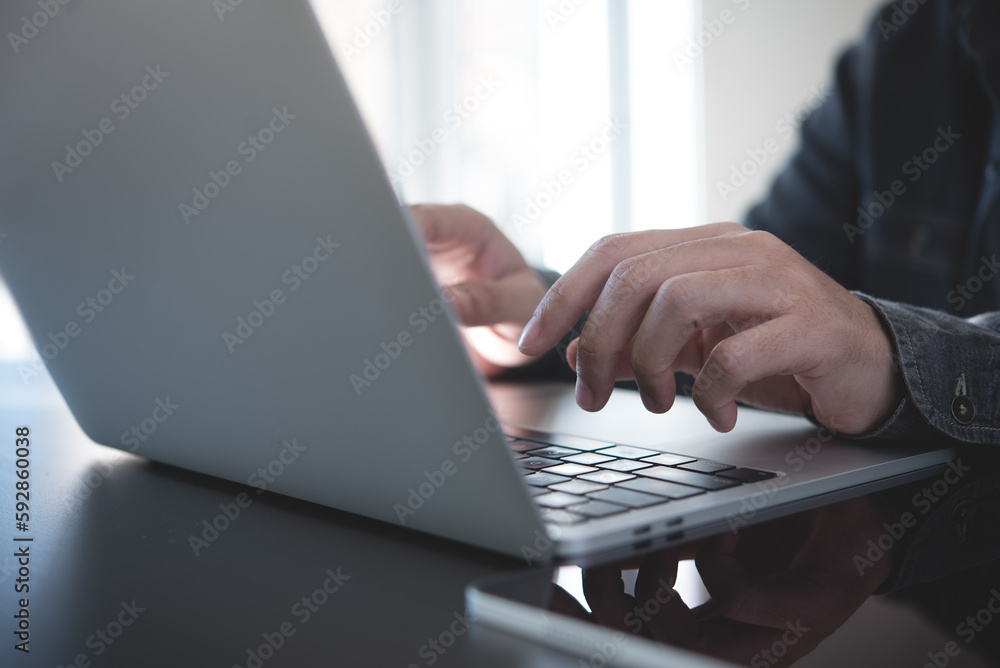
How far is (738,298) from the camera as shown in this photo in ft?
1.74

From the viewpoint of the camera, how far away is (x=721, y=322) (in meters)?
0.56

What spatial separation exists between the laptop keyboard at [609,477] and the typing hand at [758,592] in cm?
4

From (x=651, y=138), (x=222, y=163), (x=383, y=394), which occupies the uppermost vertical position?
(x=222, y=163)

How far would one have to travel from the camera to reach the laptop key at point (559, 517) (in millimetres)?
369

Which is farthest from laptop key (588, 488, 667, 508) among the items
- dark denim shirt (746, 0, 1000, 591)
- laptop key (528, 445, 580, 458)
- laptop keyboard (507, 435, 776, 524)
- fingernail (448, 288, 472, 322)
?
dark denim shirt (746, 0, 1000, 591)

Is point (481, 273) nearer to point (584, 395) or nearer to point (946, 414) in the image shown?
point (584, 395)

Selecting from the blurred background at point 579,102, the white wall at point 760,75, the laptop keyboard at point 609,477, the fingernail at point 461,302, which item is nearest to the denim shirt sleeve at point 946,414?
the laptop keyboard at point 609,477

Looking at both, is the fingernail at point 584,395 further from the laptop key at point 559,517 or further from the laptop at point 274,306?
the laptop key at point 559,517

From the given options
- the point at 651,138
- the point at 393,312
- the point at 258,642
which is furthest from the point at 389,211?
the point at 651,138

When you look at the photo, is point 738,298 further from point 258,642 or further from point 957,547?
point 258,642

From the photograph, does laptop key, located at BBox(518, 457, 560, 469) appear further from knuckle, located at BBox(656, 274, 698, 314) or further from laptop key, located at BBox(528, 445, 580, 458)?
knuckle, located at BBox(656, 274, 698, 314)

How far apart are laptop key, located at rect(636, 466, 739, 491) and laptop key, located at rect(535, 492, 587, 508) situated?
7cm

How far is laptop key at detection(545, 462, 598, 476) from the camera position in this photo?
1.54 feet

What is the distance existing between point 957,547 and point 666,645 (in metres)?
0.22
